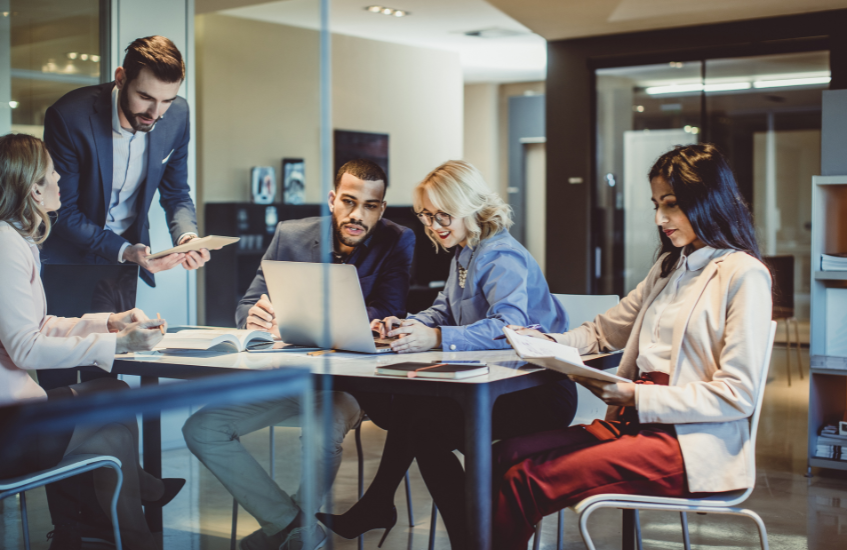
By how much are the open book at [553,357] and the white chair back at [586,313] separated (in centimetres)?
68

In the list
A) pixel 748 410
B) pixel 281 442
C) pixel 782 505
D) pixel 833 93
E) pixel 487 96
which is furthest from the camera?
pixel 487 96

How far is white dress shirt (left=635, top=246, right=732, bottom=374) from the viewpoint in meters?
1.96

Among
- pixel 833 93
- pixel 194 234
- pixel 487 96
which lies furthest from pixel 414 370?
pixel 487 96

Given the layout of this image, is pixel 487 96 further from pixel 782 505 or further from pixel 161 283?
pixel 161 283

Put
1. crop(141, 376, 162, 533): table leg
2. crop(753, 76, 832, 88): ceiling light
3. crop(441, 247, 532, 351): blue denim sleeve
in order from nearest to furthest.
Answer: crop(141, 376, 162, 533): table leg → crop(441, 247, 532, 351): blue denim sleeve → crop(753, 76, 832, 88): ceiling light

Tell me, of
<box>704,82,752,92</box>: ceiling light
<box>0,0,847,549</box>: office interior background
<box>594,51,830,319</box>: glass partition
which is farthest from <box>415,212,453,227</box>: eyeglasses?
<box>704,82,752,92</box>: ceiling light

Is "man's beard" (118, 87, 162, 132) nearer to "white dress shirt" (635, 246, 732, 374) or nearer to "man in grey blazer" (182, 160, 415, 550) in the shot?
"man in grey blazer" (182, 160, 415, 550)

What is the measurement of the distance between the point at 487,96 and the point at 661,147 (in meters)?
4.19

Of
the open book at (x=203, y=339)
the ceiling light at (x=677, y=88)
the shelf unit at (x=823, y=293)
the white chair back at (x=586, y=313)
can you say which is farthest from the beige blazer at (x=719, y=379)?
the ceiling light at (x=677, y=88)

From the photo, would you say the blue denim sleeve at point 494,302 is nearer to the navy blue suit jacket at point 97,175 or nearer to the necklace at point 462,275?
the necklace at point 462,275

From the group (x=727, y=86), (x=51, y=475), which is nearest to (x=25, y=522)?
(x=51, y=475)

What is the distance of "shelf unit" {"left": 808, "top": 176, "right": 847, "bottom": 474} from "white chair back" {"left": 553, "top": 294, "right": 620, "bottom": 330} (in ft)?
4.79

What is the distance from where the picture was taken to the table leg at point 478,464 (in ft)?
5.48

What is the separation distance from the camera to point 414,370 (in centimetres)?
177
